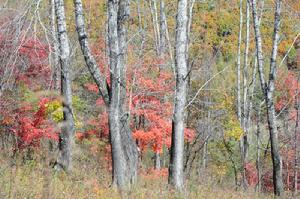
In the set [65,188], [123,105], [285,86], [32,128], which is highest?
[123,105]

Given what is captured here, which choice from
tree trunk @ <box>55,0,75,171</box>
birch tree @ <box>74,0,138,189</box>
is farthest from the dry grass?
tree trunk @ <box>55,0,75,171</box>

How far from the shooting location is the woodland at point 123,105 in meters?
7.61

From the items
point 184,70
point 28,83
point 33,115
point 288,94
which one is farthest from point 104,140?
point 288,94

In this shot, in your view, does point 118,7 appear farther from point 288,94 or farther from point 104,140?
point 288,94

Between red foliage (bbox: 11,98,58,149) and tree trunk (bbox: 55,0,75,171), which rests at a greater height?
tree trunk (bbox: 55,0,75,171)

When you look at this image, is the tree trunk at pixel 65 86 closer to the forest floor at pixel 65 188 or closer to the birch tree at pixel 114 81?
the forest floor at pixel 65 188

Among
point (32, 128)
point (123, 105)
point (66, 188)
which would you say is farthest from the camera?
point (32, 128)

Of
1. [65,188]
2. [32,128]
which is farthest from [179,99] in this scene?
[32,128]

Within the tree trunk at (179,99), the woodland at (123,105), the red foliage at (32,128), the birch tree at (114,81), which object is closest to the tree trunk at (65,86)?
the woodland at (123,105)

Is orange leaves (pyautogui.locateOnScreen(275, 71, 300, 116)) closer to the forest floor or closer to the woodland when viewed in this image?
the woodland

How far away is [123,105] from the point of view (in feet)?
31.4

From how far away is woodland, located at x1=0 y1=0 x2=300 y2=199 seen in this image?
7.61 meters

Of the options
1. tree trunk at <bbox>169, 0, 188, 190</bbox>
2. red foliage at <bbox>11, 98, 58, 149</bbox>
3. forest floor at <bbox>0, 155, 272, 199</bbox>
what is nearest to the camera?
forest floor at <bbox>0, 155, 272, 199</bbox>

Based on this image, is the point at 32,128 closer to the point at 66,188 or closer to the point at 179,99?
the point at 179,99
